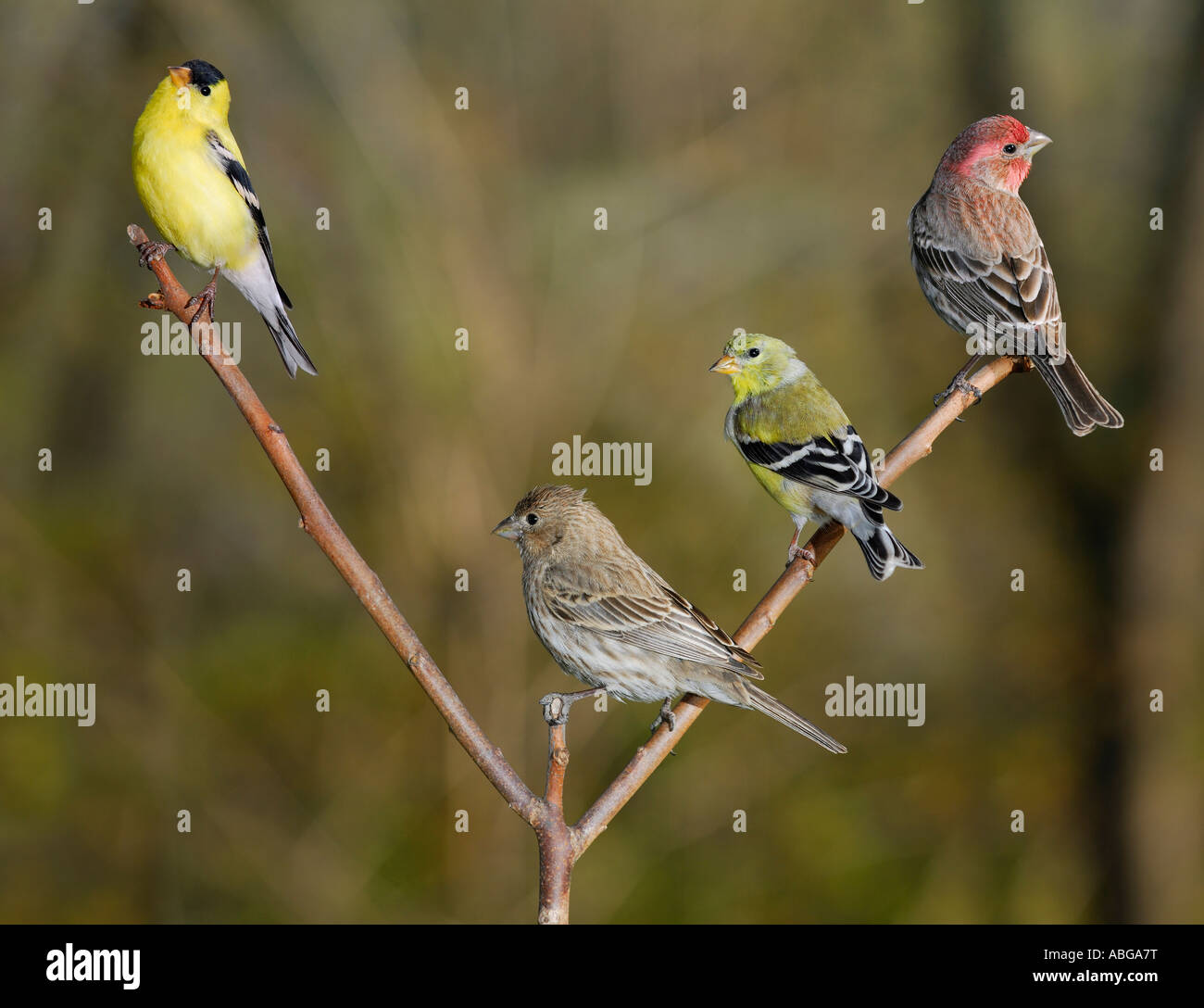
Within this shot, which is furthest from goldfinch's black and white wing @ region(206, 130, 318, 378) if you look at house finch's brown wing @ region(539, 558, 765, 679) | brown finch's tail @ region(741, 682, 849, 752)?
brown finch's tail @ region(741, 682, 849, 752)

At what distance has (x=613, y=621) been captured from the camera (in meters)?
3.38

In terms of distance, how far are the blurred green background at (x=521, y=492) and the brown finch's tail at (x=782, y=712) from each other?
12.8 ft

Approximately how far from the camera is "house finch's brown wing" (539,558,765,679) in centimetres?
312

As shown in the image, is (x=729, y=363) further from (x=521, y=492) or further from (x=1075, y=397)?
(x=521, y=492)

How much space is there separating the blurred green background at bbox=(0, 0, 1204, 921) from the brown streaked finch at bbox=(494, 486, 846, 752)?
10.7 feet

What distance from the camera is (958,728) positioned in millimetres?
8430

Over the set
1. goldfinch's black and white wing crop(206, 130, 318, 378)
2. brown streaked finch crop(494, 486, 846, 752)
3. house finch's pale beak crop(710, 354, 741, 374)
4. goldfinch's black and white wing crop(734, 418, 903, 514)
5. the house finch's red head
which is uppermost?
the house finch's red head

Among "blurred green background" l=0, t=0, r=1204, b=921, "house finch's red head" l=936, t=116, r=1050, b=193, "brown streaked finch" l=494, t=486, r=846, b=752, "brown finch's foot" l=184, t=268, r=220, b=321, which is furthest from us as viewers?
"blurred green background" l=0, t=0, r=1204, b=921

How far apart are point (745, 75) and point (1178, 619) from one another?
4999mm

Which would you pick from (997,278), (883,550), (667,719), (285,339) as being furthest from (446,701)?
(997,278)

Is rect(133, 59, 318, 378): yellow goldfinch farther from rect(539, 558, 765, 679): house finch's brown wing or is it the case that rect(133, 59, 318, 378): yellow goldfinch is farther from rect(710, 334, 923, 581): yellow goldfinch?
rect(710, 334, 923, 581): yellow goldfinch

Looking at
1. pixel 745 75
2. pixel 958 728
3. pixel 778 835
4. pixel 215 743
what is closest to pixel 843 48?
pixel 745 75

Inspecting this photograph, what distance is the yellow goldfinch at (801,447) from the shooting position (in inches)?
141

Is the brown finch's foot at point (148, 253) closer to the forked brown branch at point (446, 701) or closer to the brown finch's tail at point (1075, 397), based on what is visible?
the forked brown branch at point (446, 701)
